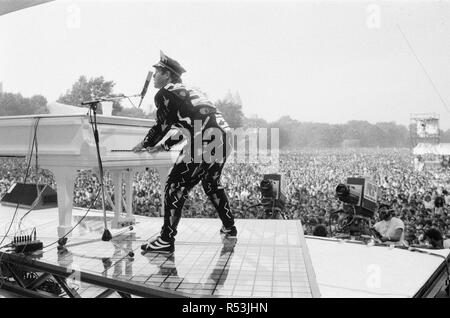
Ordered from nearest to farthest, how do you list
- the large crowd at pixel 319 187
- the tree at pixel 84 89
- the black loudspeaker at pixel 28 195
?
the black loudspeaker at pixel 28 195 < the large crowd at pixel 319 187 < the tree at pixel 84 89

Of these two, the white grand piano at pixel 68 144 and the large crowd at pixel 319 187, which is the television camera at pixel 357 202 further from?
the white grand piano at pixel 68 144

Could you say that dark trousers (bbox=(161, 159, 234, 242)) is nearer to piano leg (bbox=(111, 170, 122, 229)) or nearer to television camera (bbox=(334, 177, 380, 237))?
piano leg (bbox=(111, 170, 122, 229))

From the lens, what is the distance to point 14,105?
1605 centimetres

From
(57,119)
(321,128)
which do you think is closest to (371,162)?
(321,128)

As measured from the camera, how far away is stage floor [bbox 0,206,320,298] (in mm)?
2379

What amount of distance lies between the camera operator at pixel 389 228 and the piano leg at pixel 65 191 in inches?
115

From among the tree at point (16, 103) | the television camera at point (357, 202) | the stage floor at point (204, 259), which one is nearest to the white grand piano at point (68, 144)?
the stage floor at point (204, 259)

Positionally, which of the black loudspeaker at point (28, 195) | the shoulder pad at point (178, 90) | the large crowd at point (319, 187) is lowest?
the large crowd at point (319, 187)

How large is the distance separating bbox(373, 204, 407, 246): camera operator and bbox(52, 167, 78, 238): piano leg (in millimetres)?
2914

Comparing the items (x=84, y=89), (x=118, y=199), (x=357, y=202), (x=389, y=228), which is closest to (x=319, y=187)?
(x=357, y=202)

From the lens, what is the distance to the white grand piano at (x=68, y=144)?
128 inches

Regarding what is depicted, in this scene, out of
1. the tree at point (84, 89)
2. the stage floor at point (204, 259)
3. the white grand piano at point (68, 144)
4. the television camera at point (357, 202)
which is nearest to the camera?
the stage floor at point (204, 259)

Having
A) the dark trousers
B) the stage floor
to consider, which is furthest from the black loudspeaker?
the dark trousers

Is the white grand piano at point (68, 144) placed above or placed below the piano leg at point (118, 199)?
above
